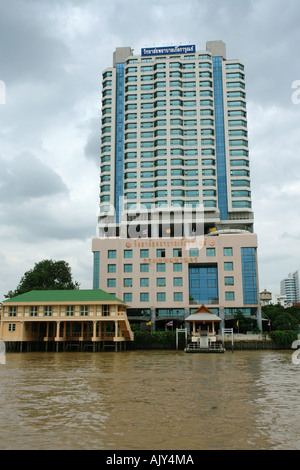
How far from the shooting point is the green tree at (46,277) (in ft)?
270

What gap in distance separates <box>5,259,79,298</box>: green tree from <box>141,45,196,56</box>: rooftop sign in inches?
2283

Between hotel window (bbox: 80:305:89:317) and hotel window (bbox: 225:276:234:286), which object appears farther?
hotel window (bbox: 225:276:234:286)

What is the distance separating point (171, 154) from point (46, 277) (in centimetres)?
3958

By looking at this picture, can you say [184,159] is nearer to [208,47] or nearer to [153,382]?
[208,47]

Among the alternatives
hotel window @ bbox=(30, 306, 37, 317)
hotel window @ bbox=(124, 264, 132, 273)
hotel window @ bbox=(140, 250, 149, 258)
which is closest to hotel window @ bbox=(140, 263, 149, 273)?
hotel window @ bbox=(140, 250, 149, 258)

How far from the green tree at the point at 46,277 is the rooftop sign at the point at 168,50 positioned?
58.0m

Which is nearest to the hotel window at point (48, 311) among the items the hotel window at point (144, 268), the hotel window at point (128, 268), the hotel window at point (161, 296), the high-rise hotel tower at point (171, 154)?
the high-rise hotel tower at point (171, 154)

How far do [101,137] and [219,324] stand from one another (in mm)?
54235

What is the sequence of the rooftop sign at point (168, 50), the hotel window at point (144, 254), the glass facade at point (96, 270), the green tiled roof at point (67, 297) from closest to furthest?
the green tiled roof at point (67, 297) → the hotel window at point (144, 254) → the glass facade at point (96, 270) → the rooftop sign at point (168, 50)

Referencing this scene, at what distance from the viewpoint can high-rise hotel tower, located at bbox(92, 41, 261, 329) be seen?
91875 mm

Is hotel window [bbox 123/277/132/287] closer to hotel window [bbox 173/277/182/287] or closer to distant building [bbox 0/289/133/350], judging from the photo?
hotel window [bbox 173/277/182/287]

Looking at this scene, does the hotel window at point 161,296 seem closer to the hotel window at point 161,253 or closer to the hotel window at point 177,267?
the hotel window at point 177,267

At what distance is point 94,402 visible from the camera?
755 inches

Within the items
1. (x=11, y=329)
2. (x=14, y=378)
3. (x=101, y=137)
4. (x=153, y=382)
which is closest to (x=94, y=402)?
(x=153, y=382)
